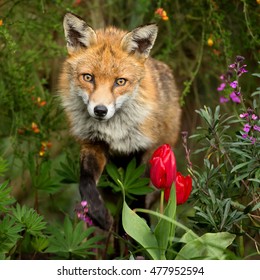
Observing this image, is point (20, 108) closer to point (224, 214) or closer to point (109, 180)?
point (109, 180)

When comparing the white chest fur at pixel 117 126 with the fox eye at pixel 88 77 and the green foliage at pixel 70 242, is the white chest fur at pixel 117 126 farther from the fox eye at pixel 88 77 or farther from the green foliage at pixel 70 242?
the green foliage at pixel 70 242

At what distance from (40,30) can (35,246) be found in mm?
1913

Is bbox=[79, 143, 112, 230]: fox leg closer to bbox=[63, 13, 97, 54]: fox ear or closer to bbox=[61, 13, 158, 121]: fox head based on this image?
bbox=[61, 13, 158, 121]: fox head

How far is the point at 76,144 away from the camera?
4.92m

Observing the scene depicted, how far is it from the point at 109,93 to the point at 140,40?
1.57 ft

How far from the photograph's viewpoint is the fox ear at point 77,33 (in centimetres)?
370

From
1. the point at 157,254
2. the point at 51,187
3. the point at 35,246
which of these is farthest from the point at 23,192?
the point at 157,254

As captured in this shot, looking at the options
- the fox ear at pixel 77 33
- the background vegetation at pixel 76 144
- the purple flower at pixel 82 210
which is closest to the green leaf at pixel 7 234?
the background vegetation at pixel 76 144

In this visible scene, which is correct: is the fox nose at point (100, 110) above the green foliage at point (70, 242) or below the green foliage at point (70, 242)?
above

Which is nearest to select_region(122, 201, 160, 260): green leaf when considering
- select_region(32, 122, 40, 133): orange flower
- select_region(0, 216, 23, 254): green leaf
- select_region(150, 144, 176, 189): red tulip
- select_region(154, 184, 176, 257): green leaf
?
select_region(154, 184, 176, 257): green leaf

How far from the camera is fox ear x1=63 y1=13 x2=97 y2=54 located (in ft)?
12.1

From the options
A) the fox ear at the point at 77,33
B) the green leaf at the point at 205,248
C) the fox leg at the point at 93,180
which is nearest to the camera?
Answer: the green leaf at the point at 205,248

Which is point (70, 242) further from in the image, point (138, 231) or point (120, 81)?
point (120, 81)

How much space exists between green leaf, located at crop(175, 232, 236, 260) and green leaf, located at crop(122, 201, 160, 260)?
5.5 inches
